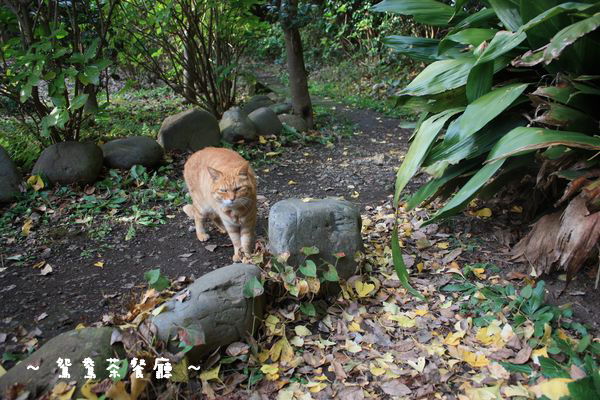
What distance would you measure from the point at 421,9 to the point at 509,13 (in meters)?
0.74

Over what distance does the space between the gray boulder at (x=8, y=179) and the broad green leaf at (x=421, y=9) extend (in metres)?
3.34

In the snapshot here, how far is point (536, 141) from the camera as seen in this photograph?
2076 mm

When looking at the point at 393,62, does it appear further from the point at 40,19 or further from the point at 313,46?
the point at 40,19

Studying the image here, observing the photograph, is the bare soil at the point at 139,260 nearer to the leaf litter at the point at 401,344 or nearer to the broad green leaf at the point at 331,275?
the leaf litter at the point at 401,344

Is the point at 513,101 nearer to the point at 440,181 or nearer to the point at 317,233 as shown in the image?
the point at 440,181

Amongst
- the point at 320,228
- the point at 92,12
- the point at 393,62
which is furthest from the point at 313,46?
the point at 320,228

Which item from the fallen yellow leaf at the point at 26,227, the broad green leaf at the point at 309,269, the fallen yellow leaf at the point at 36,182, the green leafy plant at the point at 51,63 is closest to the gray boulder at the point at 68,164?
the fallen yellow leaf at the point at 36,182

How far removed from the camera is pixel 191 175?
3465 mm

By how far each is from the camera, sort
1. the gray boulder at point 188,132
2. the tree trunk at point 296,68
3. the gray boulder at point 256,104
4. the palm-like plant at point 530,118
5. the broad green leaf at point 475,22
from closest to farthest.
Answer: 1. the palm-like plant at point 530,118
2. the broad green leaf at point 475,22
3. the gray boulder at point 188,132
4. the tree trunk at point 296,68
5. the gray boulder at point 256,104

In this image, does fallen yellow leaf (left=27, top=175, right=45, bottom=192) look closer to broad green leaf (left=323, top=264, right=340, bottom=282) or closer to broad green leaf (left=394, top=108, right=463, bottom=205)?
broad green leaf (left=323, top=264, right=340, bottom=282)

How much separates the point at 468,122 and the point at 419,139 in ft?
1.01

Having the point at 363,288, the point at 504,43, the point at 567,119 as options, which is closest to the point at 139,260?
the point at 363,288

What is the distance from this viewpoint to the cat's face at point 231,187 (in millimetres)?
2881

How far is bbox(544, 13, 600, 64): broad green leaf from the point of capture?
201 centimetres
